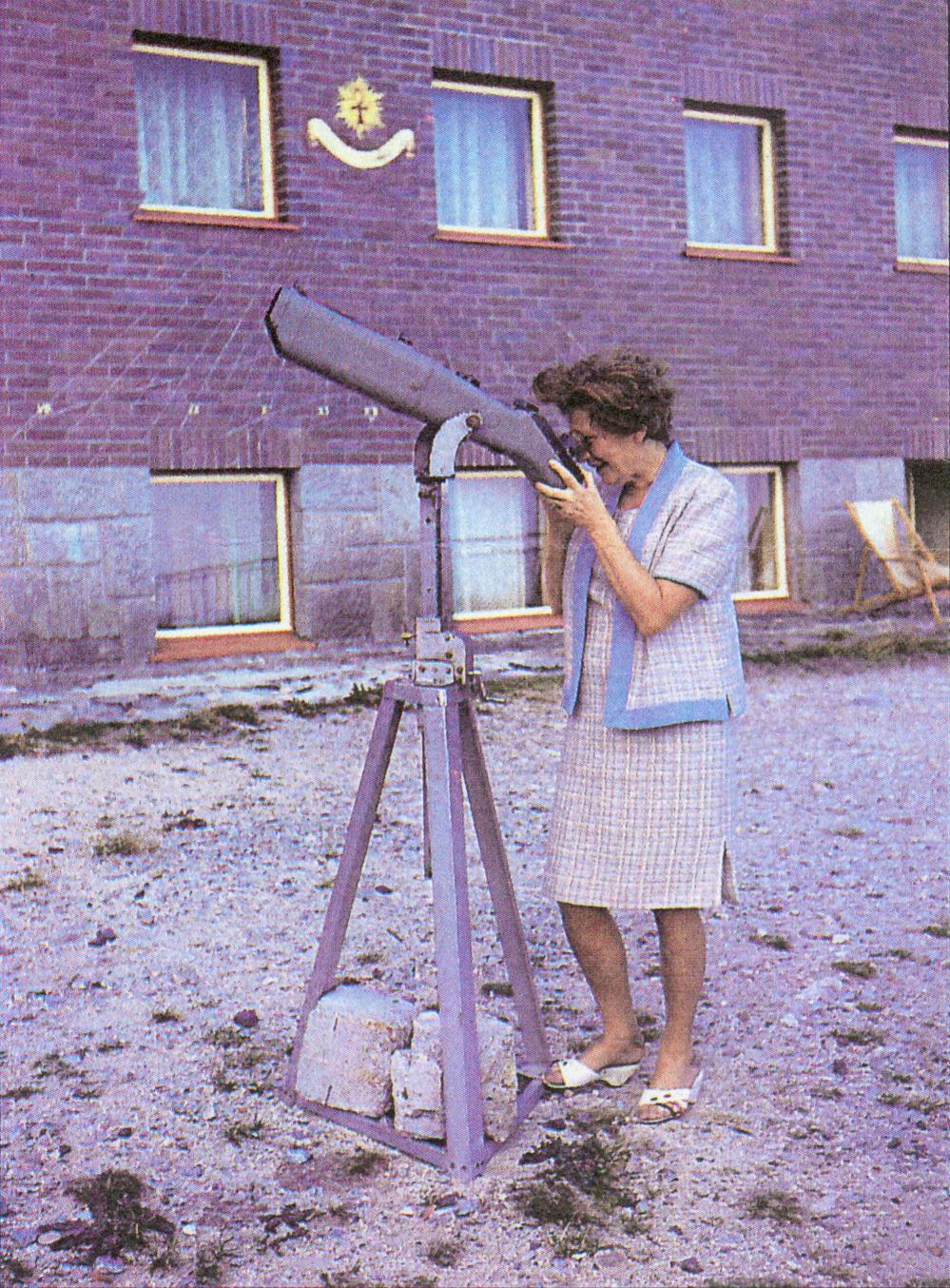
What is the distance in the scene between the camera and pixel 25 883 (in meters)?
5.21

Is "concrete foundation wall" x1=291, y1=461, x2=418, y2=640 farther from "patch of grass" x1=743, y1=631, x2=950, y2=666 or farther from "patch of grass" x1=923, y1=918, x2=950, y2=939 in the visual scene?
"patch of grass" x1=923, y1=918, x2=950, y2=939

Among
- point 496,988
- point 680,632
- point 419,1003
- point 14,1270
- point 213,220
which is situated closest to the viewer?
point 14,1270

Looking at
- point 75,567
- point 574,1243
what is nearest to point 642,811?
point 574,1243

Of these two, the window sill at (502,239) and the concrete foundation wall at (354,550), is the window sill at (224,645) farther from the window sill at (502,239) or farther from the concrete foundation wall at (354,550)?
the window sill at (502,239)

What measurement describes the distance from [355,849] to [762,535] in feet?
30.2

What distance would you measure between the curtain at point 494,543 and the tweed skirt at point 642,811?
720cm

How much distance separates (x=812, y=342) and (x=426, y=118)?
3.75 meters

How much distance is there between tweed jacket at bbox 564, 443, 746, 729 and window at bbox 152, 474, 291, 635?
21.5 ft

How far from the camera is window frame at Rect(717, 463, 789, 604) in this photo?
1195 cm

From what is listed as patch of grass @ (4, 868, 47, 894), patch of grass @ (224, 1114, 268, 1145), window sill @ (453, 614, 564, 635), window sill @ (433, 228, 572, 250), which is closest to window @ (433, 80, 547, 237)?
window sill @ (433, 228, 572, 250)

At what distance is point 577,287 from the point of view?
10.8 metres

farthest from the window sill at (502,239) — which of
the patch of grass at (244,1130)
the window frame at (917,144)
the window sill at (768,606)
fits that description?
the patch of grass at (244,1130)

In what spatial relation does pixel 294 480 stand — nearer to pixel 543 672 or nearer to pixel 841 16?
pixel 543 672

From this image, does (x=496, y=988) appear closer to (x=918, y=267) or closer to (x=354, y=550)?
(x=354, y=550)
